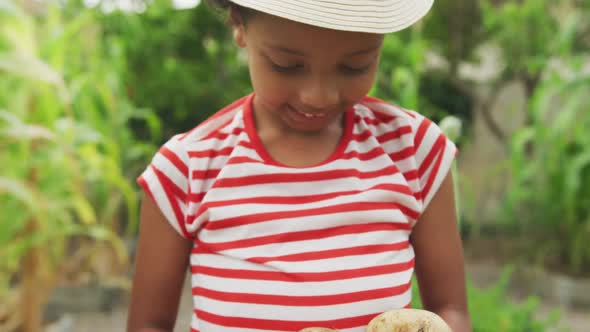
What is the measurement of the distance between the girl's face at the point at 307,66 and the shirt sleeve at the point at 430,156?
0.18m

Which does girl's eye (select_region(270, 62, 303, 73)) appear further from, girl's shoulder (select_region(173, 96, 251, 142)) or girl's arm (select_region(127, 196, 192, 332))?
girl's arm (select_region(127, 196, 192, 332))

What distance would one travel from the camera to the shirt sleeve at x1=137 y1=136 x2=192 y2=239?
39.9 inches

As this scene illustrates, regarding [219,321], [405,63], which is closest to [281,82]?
[219,321]

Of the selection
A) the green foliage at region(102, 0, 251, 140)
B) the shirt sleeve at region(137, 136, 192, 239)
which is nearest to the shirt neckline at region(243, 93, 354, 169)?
the shirt sleeve at region(137, 136, 192, 239)

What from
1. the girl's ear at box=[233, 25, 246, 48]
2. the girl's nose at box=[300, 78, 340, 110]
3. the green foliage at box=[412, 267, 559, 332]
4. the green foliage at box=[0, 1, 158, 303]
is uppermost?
the girl's ear at box=[233, 25, 246, 48]

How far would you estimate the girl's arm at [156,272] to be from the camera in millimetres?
1030

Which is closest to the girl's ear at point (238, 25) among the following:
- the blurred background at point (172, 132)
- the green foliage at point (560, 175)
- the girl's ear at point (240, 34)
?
the girl's ear at point (240, 34)

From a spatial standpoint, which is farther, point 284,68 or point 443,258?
point 443,258

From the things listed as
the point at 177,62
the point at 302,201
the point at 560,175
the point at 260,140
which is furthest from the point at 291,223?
the point at 177,62

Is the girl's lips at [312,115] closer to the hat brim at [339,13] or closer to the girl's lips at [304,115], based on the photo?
the girl's lips at [304,115]

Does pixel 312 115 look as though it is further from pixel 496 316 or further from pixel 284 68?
pixel 496 316

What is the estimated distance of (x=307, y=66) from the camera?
893mm

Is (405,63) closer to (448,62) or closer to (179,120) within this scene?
(448,62)

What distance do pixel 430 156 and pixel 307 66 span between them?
0.30 m
